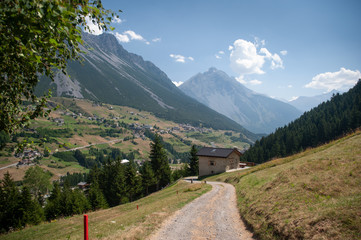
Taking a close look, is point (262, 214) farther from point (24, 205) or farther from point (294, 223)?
point (24, 205)

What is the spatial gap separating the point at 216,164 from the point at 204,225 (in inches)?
1856

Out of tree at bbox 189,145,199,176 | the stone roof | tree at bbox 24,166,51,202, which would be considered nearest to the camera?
the stone roof

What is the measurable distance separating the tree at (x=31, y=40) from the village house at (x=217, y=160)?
54470 millimetres

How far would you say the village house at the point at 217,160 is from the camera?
58.3 m

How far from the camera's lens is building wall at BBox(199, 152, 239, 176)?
192 ft

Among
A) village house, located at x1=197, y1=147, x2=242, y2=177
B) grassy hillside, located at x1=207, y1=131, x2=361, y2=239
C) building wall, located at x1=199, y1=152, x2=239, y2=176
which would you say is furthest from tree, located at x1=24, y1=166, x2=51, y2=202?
grassy hillside, located at x1=207, y1=131, x2=361, y2=239

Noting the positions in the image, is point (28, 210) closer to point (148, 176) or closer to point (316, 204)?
point (148, 176)

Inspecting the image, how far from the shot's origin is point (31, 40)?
5520 millimetres

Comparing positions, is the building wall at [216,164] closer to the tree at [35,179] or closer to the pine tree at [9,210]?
the pine tree at [9,210]

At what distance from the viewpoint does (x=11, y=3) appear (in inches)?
185

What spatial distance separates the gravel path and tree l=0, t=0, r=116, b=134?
1016 centimetres

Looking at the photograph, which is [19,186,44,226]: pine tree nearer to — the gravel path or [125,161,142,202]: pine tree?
[125,161,142,202]: pine tree

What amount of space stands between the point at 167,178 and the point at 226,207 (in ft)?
186

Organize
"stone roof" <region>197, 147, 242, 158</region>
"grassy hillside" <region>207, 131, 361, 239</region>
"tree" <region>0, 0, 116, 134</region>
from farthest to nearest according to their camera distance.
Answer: "stone roof" <region>197, 147, 242, 158</region>
"grassy hillside" <region>207, 131, 361, 239</region>
"tree" <region>0, 0, 116, 134</region>
